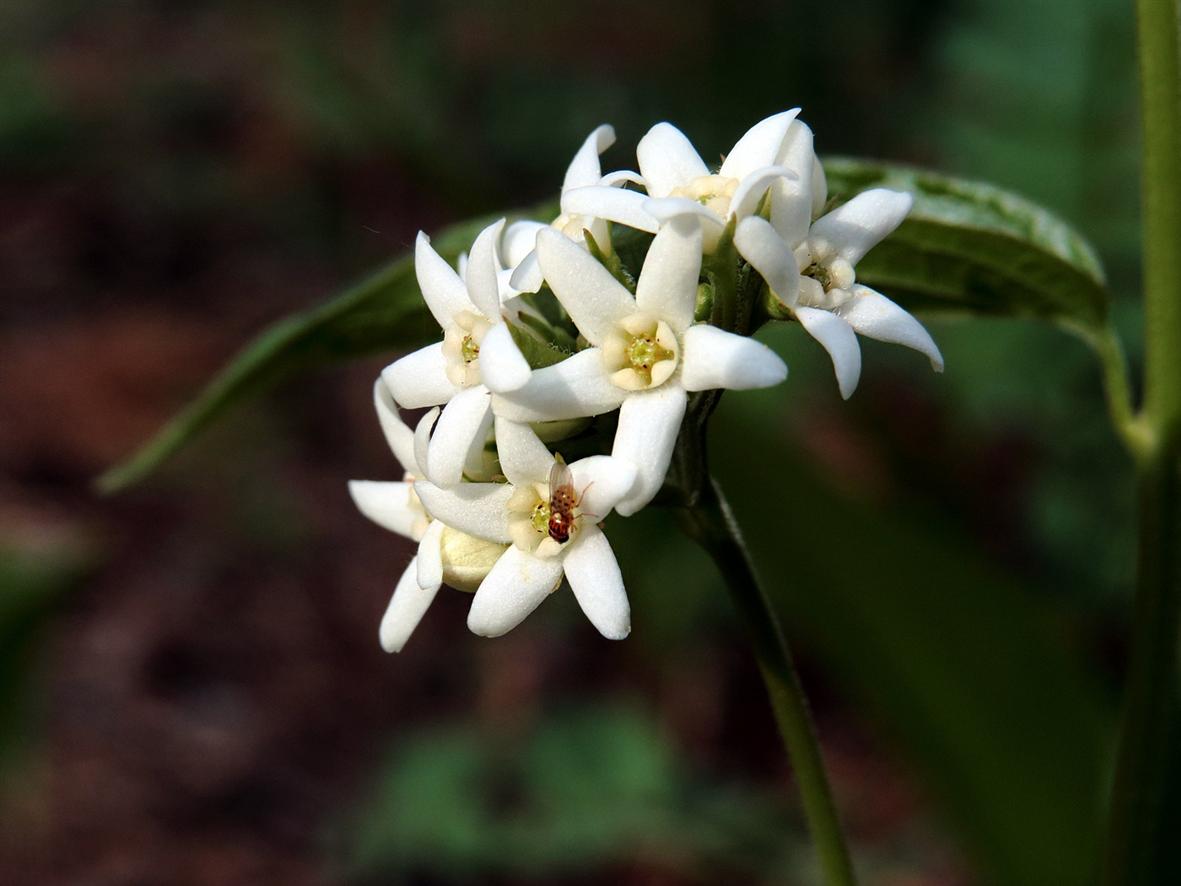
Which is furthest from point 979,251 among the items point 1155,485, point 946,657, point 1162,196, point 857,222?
point 946,657

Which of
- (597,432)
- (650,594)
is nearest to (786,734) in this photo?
(597,432)

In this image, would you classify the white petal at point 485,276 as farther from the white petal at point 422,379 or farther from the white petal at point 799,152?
the white petal at point 799,152

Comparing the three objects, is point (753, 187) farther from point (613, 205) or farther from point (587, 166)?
point (587, 166)

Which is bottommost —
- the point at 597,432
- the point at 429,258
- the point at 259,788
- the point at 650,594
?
the point at 259,788

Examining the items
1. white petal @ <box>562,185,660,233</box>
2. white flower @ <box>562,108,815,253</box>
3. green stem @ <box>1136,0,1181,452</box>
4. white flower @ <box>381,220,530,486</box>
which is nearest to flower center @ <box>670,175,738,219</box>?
white flower @ <box>562,108,815,253</box>

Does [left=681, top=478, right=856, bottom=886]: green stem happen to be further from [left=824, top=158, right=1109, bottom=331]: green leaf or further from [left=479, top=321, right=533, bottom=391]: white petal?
[left=824, top=158, right=1109, bottom=331]: green leaf

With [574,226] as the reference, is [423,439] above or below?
below

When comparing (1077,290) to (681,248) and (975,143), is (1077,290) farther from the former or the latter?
(975,143)
